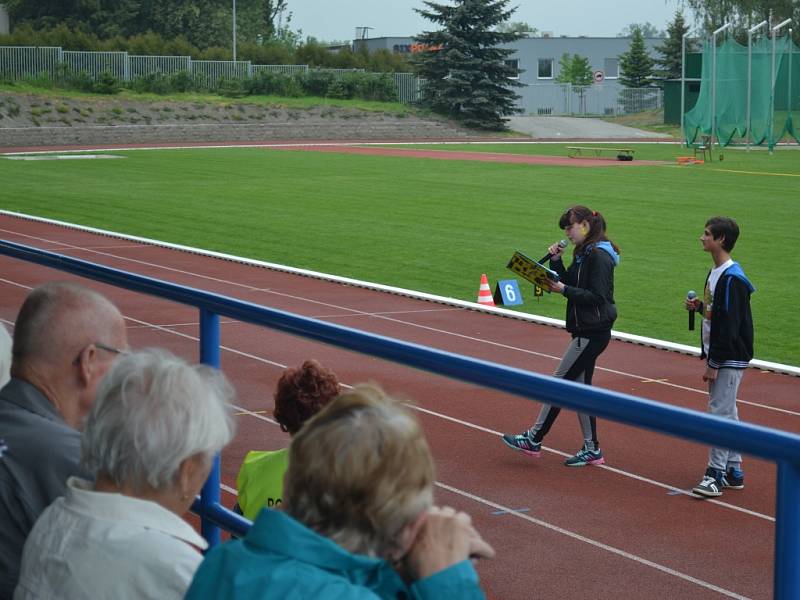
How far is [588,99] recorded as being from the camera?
292 feet

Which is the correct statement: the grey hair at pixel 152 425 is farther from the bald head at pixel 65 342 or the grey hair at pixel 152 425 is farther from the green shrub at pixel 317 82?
the green shrub at pixel 317 82

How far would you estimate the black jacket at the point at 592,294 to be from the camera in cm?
834

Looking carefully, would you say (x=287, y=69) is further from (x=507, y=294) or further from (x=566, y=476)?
(x=566, y=476)

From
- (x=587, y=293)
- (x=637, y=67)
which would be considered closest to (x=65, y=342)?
(x=587, y=293)

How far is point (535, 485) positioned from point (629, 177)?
30.2m

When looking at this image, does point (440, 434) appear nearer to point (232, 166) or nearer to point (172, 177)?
point (172, 177)

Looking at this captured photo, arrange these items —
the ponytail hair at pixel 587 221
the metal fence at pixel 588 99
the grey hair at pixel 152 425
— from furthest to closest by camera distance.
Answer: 1. the metal fence at pixel 588 99
2. the ponytail hair at pixel 587 221
3. the grey hair at pixel 152 425

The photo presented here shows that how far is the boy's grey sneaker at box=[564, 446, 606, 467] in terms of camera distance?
7.32m

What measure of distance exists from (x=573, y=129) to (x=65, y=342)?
70726 millimetres

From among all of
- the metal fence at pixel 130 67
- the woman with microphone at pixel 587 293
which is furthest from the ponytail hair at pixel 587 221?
the metal fence at pixel 130 67

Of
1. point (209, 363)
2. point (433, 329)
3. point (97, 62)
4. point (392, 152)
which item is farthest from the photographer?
point (97, 62)

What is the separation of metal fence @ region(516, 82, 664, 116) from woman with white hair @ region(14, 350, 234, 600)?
85.4 meters

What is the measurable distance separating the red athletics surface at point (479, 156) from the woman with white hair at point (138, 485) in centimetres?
3999

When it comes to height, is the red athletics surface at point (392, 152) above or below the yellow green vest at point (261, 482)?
above
